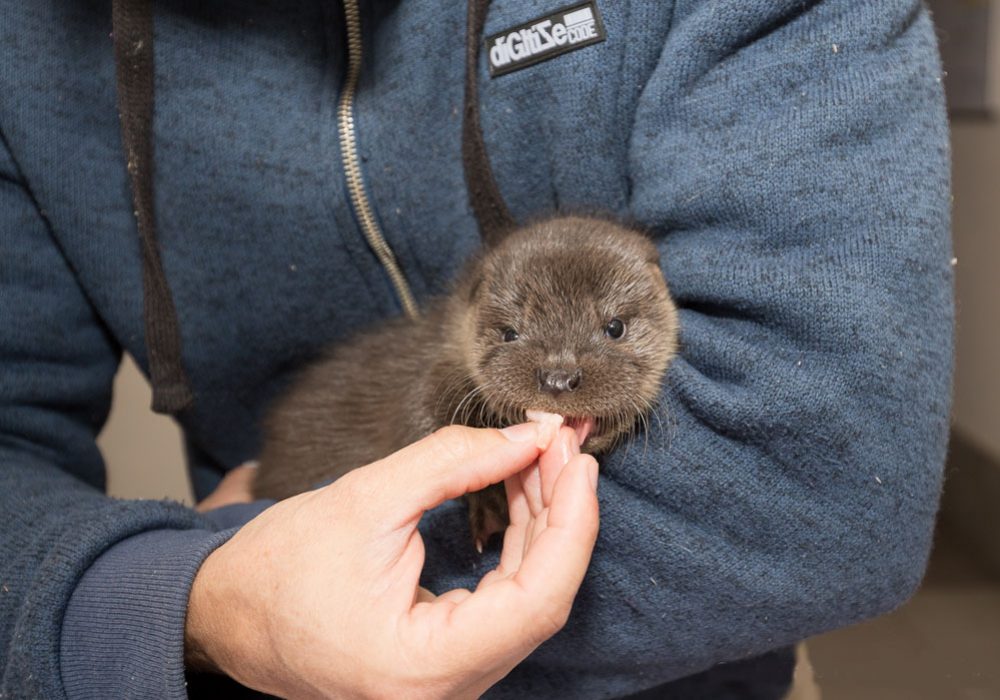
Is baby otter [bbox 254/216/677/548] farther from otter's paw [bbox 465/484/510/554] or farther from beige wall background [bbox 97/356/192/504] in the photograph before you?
beige wall background [bbox 97/356/192/504]

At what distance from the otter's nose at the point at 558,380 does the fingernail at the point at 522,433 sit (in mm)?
88

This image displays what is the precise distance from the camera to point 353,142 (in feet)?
4.33

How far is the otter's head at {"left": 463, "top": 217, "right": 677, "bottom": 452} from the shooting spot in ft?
3.62

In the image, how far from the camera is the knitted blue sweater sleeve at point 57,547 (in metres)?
1.00

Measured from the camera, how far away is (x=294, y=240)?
4.58 ft

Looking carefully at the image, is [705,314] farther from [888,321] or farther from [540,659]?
[540,659]

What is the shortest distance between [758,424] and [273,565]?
22.8 inches

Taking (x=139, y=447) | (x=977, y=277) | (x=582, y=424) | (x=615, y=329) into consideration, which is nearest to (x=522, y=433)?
(x=582, y=424)

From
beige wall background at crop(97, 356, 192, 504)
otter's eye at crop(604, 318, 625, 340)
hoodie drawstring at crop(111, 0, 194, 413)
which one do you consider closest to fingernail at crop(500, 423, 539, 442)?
otter's eye at crop(604, 318, 625, 340)

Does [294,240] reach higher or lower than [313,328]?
higher

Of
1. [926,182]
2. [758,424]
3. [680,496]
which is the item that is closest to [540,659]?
[680,496]

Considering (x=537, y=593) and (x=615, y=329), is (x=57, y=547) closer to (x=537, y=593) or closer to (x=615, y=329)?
(x=537, y=593)

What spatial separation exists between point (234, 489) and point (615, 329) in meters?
0.93

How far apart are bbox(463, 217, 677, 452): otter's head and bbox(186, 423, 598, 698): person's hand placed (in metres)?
A: 0.12
